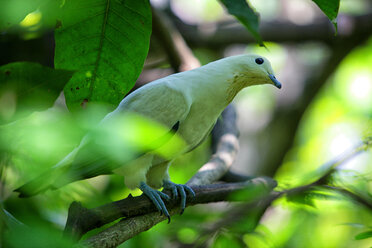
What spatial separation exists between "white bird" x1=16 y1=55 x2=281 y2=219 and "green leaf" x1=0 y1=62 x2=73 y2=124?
1.09 metres

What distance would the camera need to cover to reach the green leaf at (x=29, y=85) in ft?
2.99

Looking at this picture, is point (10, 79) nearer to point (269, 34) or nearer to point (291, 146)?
point (269, 34)

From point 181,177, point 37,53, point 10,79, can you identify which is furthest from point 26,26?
point 10,79

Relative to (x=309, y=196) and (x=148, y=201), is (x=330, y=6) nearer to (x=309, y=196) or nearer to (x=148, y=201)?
(x=309, y=196)

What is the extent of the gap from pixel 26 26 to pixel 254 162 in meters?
4.18

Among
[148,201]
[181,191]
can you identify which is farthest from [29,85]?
[181,191]

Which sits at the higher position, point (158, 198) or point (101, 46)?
point (101, 46)

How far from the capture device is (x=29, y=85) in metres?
0.93

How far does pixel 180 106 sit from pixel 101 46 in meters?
0.87

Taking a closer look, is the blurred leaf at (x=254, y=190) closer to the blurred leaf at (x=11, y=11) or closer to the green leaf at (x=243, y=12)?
the green leaf at (x=243, y=12)

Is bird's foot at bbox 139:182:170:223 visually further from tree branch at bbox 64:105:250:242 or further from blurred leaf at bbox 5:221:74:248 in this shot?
blurred leaf at bbox 5:221:74:248

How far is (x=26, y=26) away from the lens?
9.43 feet

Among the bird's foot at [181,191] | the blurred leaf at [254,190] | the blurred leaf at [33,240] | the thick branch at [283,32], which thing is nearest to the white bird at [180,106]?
the bird's foot at [181,191]

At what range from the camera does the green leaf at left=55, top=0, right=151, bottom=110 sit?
1.38 meters
